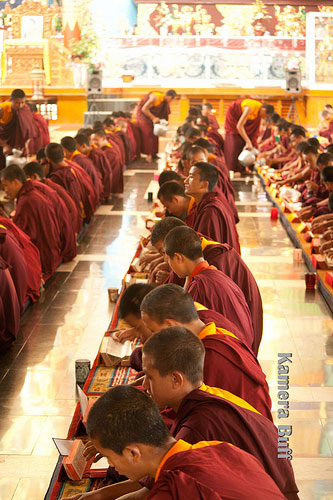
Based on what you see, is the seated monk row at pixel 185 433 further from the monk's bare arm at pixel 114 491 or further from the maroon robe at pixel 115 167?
the maroon robe at pixel 115 167

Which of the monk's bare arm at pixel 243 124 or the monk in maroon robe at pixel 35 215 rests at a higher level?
the monk's bare arm at pixel 243 124

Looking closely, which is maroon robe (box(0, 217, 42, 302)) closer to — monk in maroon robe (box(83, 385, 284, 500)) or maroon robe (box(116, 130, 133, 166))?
monk in maroon robe (box(83, 385, 284, 500))

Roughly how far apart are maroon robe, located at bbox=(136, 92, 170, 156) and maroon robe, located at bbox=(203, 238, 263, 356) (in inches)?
482

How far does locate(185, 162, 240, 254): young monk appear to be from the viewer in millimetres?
5797

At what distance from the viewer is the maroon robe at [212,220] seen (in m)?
5.79

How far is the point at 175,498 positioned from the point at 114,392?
0.38 m

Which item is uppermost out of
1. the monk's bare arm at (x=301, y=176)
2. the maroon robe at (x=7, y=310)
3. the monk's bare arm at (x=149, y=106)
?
the monk's bare arm at (x=149, y=106)

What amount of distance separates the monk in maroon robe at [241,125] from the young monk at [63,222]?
6212 millimetres

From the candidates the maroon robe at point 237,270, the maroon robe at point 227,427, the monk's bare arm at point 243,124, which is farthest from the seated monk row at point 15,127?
the maroon robe at point 227,427

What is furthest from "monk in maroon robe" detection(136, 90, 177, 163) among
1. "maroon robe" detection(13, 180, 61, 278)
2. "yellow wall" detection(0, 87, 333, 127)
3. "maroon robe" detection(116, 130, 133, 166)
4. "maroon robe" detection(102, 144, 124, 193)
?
"maroon robe" detection(13, 180, 61, 278)

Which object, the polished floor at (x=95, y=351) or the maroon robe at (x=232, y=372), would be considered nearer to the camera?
the maroon robe at (x=232, y=372)

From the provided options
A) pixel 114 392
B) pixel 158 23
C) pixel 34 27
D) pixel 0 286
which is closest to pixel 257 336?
pixel 0 286

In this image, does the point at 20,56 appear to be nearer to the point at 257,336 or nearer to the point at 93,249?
the point at 93,249

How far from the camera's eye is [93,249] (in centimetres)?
893
